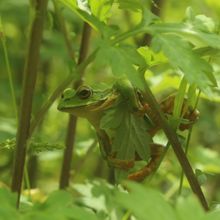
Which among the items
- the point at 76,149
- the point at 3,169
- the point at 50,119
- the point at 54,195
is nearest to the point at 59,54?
the point at 50,119

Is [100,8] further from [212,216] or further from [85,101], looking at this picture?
[212,216]

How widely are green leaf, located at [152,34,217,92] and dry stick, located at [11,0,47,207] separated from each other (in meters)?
0.18

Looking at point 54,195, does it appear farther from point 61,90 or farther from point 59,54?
point 59,54

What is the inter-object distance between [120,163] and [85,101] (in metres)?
0.12

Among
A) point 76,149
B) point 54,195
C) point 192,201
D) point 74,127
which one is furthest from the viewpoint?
point 76,149

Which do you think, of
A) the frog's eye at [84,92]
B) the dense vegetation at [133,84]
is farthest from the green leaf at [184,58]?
the frog's eye at [84,92]

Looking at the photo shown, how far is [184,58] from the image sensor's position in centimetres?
81

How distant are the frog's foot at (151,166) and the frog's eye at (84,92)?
144mm

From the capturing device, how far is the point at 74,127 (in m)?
1.42

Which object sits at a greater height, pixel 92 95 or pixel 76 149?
pixel 92 95

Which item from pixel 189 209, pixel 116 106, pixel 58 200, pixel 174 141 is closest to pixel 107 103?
pixel 116 106

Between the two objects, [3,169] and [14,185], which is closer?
[14,185]

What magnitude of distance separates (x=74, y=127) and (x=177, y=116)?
499 mm

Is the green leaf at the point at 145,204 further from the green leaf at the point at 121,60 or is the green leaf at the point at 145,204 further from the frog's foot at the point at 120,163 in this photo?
the frog's foot at the point at 120,163
